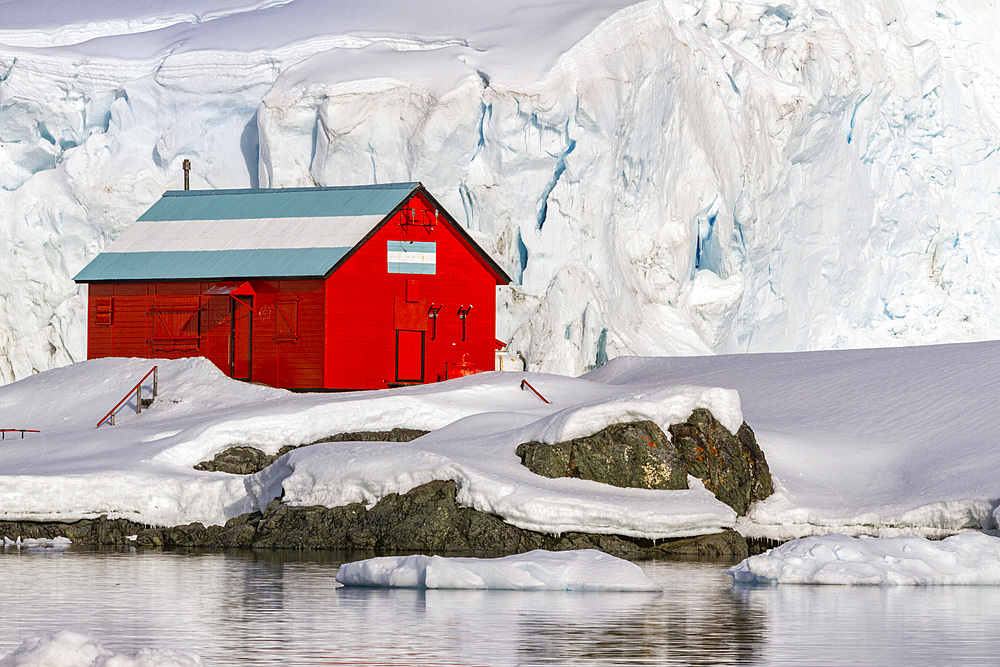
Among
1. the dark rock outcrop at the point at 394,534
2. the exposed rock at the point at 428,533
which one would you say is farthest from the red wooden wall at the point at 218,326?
the exposed rock at the point at 428,533

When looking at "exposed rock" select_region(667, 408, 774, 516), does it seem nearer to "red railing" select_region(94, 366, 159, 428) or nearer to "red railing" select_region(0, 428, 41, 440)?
"red railing" select_region(94, 366, 159, 428)

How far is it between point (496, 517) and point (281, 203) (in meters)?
16.7

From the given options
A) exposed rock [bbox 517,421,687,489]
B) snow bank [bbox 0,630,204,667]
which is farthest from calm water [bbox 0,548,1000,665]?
exposed rock [bbox 517,421,687,489]

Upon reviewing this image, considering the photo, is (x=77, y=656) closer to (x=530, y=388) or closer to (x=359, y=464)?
(x=359, y=464)

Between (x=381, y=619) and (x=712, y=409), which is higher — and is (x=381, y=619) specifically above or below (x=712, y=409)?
below

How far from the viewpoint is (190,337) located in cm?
3303

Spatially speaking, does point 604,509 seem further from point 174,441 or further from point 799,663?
point 799,663

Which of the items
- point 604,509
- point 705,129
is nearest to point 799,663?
point 604,509

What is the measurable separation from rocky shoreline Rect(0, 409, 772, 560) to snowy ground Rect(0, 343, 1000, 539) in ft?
0.57

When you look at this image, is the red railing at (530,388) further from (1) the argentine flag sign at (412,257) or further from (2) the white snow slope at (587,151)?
(2) the white snow slope at (587,151)

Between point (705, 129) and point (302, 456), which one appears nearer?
point (302, 456)

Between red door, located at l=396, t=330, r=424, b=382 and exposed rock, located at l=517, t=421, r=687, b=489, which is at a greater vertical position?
red door, located at l=396, t=330, r=424, b=382

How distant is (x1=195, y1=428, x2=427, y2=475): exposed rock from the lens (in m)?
23.3

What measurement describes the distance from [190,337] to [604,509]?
15.4 m
